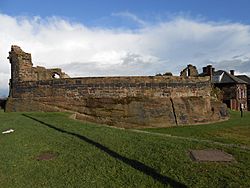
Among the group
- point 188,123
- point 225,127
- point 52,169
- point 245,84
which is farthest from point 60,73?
point 245,84

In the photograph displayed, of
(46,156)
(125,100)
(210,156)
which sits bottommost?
(46,156)

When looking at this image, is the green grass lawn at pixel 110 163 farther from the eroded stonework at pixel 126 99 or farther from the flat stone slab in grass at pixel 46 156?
the eroded stonework at pixel 126 99

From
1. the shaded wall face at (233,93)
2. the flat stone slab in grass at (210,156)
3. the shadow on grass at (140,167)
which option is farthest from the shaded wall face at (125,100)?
the shaded wall face at (233,93)

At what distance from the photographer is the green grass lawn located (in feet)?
19.0

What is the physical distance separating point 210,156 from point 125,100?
35.5 feet

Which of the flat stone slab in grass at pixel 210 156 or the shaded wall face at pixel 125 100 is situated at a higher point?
the shaded wall face at pixel 125 100

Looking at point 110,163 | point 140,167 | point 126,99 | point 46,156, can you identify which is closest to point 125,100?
point 126,99

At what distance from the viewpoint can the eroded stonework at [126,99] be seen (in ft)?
56.4

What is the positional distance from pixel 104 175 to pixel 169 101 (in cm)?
1233

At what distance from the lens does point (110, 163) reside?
6.83 meters

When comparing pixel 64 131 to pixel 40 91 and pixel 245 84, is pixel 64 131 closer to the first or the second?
pixel 40 91

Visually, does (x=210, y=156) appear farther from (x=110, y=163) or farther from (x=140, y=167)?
(x=110, y=163)

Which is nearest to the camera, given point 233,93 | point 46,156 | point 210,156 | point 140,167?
point 140,167

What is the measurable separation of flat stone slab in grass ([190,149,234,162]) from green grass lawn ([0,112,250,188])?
0.19 meters
